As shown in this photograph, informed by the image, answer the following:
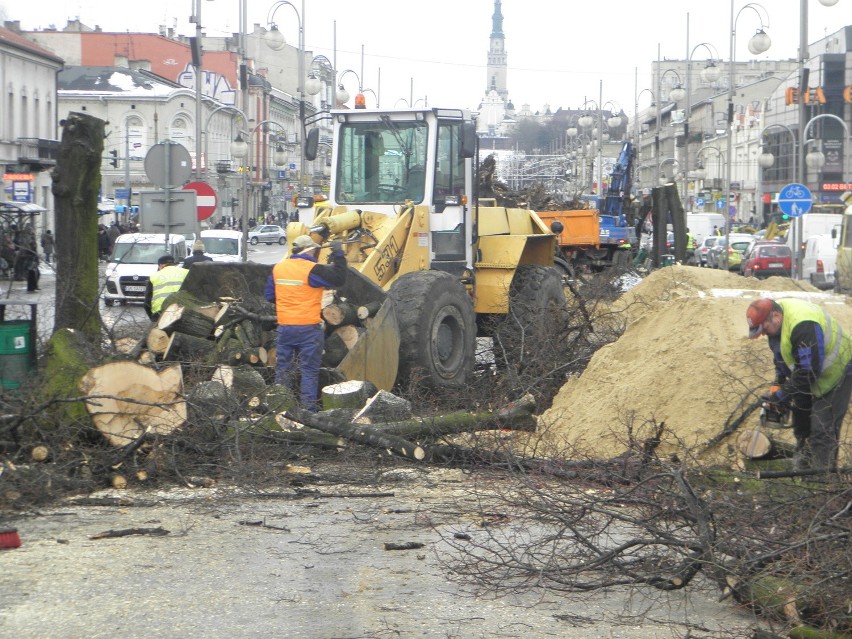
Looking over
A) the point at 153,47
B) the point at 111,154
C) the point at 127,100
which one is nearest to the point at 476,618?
the point at 111,154

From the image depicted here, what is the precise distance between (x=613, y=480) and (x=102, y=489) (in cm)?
368

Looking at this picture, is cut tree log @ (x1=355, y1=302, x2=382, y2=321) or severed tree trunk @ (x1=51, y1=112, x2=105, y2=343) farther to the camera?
cut tree log @ (x1=355, y1=302, x2=382, y2=321)

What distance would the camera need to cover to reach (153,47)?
9431 centimetres

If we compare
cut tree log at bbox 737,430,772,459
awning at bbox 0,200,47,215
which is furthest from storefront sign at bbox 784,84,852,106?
cut tree log at bbox 737,430,772,459

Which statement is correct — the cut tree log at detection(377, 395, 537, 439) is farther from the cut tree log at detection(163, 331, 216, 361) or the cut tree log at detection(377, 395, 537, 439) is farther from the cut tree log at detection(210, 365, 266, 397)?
the cut tree log at detection(163, 331, 216, 361)

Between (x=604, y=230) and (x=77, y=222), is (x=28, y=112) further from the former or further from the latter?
(x=77, y=222)

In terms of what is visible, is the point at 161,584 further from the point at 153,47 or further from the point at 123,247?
the point at 153,47

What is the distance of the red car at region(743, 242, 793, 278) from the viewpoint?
40688mm

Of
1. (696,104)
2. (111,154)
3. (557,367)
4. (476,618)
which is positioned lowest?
(476,618)

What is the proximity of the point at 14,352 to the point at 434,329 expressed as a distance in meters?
4.22

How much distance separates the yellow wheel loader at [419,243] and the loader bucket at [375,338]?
12 mm

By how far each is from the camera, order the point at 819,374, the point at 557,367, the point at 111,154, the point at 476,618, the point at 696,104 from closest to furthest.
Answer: the point at 476,618
the point at 819,374
the point at 557,367
the point at 111,154
the point at 696,104

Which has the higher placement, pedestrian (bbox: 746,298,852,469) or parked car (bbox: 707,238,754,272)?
parked car (bbox: 707,238,754,272)

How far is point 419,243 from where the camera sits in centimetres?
1373
